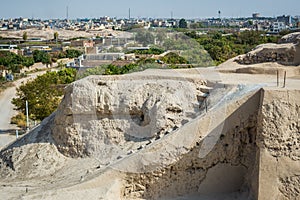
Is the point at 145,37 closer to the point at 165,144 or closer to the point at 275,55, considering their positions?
the point at 275,55

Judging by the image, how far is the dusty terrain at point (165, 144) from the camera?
923 centimetres

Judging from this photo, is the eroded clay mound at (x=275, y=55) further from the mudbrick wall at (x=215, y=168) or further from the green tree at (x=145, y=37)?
the mudbrick wall at (x=215, y=168)

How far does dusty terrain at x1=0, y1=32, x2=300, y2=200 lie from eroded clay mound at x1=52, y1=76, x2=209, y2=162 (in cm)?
3

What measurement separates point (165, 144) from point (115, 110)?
289 cm

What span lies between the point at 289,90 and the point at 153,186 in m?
3.65

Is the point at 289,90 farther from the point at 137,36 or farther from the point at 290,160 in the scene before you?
the point at 137,36

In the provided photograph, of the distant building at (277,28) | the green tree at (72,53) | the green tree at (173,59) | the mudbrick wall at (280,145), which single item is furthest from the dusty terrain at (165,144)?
the distant building at (277,28)

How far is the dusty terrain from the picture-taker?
30.3 feet

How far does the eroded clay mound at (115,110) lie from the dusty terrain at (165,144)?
1.1 inches

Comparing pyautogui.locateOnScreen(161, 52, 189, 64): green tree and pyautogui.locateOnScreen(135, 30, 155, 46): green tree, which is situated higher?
pyautogui.locateOnScreen(135, 30, 155, 46): green tree

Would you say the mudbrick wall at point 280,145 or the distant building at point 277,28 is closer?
the mudbrick wall at point 280,145

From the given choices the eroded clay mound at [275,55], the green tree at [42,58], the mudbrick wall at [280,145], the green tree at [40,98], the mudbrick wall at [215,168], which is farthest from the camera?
the green tree at [42,58]

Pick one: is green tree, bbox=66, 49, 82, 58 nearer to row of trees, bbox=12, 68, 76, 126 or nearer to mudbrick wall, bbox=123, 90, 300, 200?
row of trees, bbox=12, 68, 76, 126

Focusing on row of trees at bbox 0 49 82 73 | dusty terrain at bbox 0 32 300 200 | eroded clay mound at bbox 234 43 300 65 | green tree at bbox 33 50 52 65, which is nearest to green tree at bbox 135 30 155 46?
eroded clay mound at bbox 234 43 300 65
